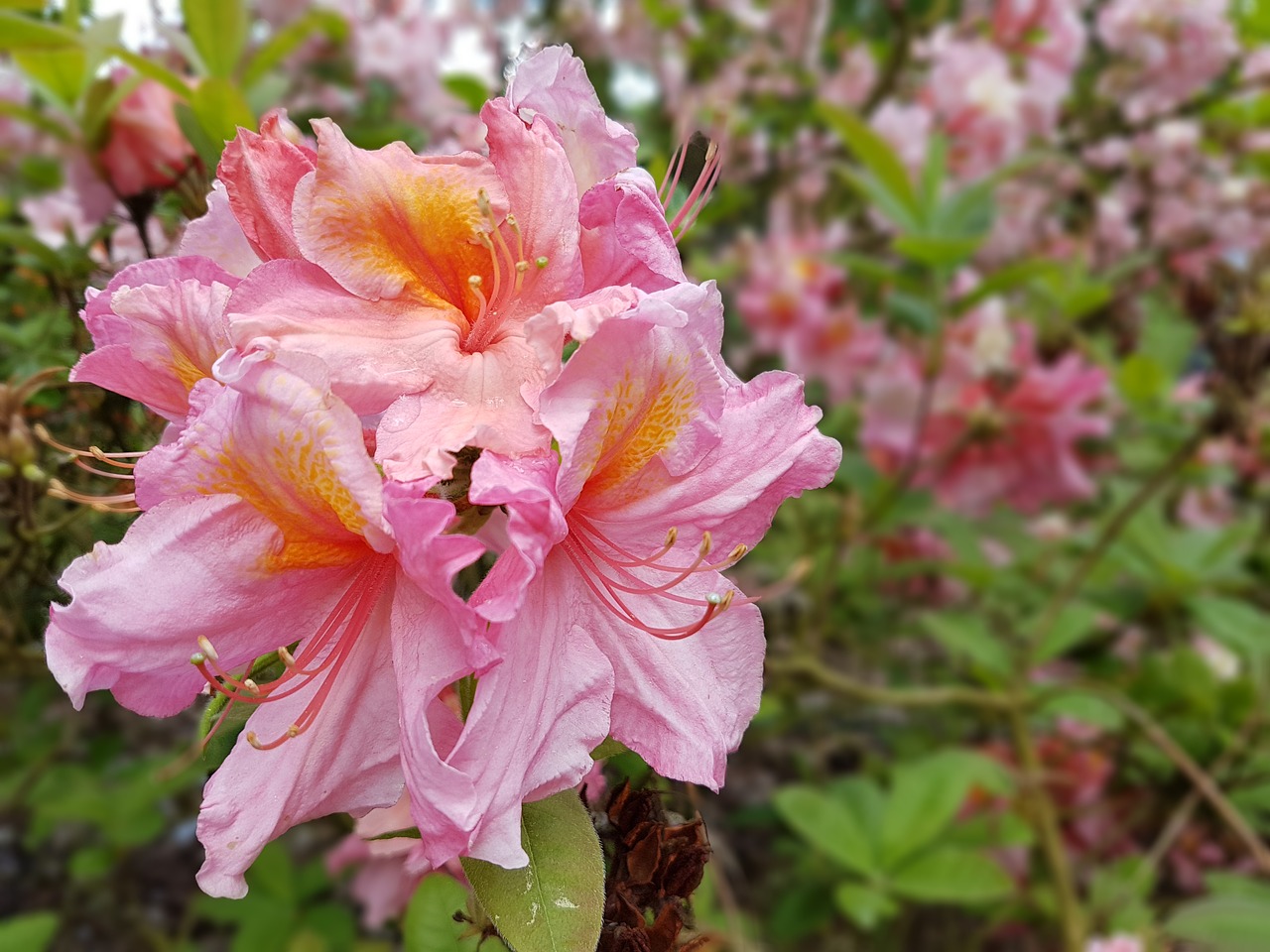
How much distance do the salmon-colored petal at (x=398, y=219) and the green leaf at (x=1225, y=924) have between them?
115 centimetres

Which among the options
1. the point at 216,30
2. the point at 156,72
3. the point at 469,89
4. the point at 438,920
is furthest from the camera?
the point at 469,89

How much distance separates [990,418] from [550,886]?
1.46 meters

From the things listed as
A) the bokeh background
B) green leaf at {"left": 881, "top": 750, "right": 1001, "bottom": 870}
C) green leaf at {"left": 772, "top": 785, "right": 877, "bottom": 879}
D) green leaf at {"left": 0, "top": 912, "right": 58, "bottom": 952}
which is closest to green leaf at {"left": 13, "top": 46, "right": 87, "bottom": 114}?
the bokeh background

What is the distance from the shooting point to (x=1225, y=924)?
112 centimetres

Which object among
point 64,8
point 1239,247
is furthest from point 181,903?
point 1239,247

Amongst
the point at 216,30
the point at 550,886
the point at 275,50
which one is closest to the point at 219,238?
the point at 550,886

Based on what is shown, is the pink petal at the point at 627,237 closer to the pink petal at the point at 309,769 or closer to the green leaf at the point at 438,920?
the pink petal at the point at 309,769

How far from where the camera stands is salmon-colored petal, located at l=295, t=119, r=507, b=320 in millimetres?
477

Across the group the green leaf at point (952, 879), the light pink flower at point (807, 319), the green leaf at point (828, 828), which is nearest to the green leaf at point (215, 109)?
the green leaf at point (828, 828)

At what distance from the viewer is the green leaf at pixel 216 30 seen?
0.87 m

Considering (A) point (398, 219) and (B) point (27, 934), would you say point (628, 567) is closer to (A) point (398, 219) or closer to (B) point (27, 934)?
(A) point (398, 219)

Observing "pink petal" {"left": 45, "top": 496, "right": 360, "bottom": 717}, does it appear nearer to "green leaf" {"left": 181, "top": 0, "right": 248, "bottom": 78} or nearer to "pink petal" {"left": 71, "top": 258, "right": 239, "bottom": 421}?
"pink petal" {"left": 71, "top": 258, "right": 239, "bottom": 421}

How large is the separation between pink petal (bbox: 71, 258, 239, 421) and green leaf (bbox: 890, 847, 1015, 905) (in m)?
1.16

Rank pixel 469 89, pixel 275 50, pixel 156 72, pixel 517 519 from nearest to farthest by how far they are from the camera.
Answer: pixel 517 519
pixel 156 72
pixel 275 50
pixel 469 89
